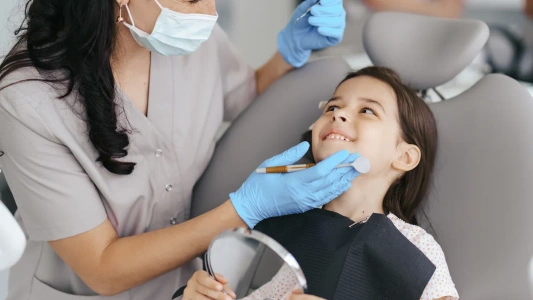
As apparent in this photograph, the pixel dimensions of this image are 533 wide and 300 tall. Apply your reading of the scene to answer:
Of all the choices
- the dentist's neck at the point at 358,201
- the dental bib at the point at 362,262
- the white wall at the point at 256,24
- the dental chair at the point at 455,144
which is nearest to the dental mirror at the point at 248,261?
the dental chair at the point at 455,144

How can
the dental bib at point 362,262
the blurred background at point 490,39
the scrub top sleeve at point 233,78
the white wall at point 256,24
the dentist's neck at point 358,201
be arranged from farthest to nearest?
the white wall at point 256,24, the blurred background at point 490,39, the scrub top sleeve at point 233,78, the dentist's neck at point 358,201, the dental bib at point 362,262

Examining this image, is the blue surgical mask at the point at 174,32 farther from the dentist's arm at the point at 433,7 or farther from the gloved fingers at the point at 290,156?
the dentist's arm at the point at 433,7

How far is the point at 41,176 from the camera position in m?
1.20

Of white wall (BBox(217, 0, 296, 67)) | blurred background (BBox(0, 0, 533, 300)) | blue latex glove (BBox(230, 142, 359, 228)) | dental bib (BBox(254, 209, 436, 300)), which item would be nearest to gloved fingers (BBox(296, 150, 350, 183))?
blue latex glove (BBox(230, 142, 359, 228))

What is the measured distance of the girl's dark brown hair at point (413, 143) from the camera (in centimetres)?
143

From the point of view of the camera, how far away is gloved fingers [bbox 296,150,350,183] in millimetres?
1213

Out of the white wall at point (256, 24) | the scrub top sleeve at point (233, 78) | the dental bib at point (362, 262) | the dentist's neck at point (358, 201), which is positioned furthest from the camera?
the white wall at point (256, 24)

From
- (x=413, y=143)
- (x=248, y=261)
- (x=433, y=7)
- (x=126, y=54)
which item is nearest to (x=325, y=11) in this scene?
(x=413, y=143)

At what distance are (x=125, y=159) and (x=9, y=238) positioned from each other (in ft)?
1.97

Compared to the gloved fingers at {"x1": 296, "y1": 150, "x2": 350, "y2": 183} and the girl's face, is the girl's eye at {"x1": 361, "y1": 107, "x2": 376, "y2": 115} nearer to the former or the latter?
the girl's face

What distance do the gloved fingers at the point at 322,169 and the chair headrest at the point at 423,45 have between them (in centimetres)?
48

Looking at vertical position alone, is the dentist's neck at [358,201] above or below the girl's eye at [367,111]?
below

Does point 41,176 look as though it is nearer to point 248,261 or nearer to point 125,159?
point 125,159

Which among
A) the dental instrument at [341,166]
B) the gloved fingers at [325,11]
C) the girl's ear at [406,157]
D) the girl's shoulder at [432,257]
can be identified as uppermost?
the gloved fingers at [325,11]
